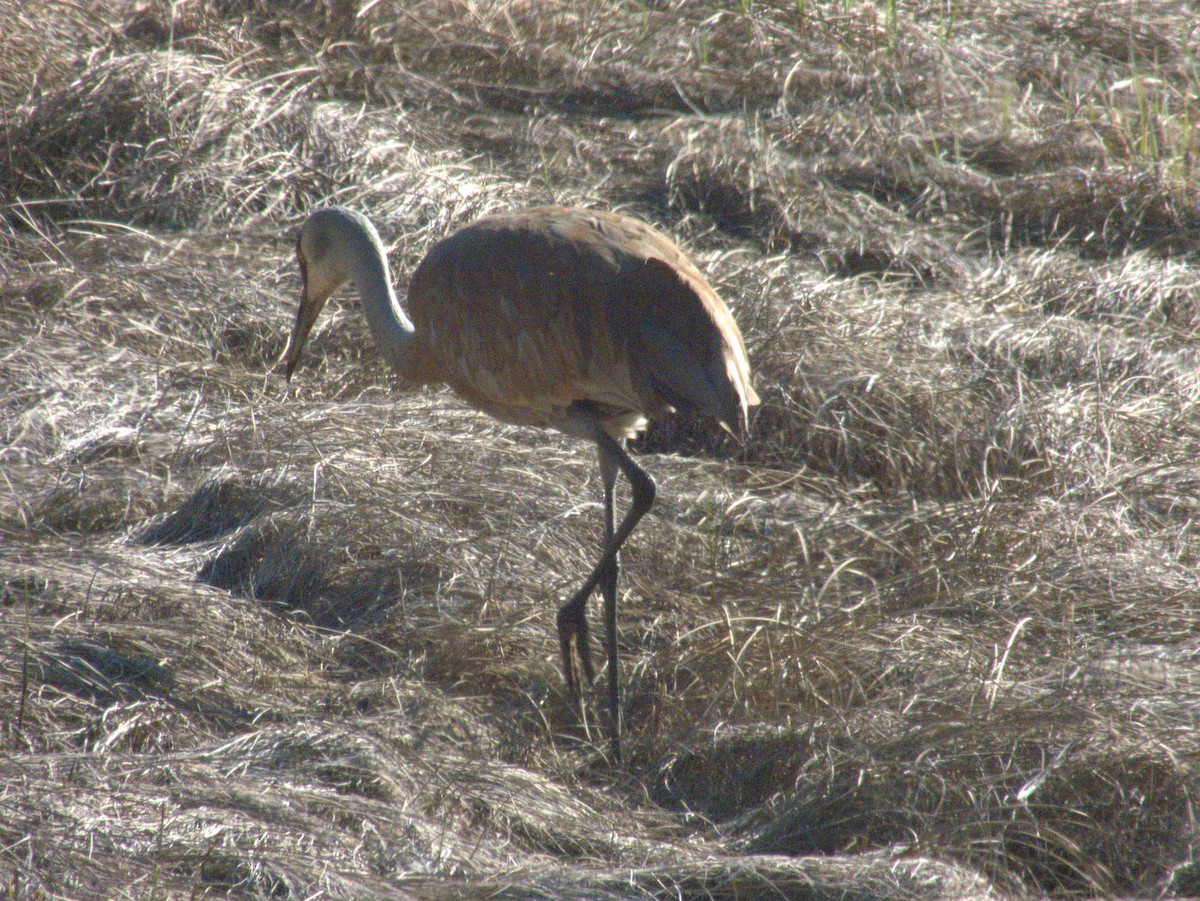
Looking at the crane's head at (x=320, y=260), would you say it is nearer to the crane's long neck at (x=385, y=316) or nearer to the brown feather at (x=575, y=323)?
the crane's long neck at (x=385, y=316)

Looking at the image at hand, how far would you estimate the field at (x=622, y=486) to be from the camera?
3.09 m

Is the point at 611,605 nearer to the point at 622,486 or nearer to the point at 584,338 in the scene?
the point at 584,338

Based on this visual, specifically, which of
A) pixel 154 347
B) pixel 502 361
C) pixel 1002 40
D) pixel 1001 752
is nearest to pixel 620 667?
pixel 502 361

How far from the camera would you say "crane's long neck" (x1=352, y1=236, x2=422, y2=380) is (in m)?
4.43

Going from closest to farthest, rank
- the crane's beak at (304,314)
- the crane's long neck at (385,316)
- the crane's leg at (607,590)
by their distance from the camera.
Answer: the crane's leg at (607,590) → the crane's long neck at (385,316) → the crane's beak at (304,314)

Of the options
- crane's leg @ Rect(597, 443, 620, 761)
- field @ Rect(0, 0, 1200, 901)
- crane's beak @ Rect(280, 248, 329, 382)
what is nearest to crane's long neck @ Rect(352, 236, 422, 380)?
crane's beak @ Rect(280, 248, 329, 382)

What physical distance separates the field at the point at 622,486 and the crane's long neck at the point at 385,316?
39 centimetres

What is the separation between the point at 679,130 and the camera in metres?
6.90

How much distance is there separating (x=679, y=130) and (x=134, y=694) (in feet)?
14.2

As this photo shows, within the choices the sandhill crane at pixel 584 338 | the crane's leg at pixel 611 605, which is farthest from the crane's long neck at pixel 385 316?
the crane's leg at pixel 611 605

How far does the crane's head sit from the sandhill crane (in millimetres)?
439

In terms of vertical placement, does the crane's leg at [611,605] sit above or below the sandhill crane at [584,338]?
below

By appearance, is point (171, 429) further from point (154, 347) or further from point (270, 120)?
point (270, 120)

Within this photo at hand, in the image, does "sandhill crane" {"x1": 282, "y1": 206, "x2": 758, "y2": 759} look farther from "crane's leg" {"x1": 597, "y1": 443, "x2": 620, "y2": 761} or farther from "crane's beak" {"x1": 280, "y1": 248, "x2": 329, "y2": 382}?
"crane's beak" {"x1": 280, "y1": 248, "x2": 329, "y2": 382}
